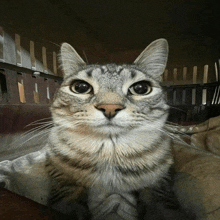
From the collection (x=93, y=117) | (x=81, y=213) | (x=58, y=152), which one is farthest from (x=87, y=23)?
(x=81, y=213)

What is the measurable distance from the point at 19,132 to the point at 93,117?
22 cm

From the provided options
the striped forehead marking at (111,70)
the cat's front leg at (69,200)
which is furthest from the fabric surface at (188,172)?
the striped forehead marking at (111,70)

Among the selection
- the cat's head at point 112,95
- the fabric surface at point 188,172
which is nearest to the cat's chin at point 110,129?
the cat's head at point 112,95

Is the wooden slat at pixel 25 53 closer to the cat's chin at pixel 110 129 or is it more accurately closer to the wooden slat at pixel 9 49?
the wooden slat at pixel 9 49

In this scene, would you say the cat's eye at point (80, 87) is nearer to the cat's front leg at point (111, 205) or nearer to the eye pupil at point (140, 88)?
the eye pupil at point (140, 88)

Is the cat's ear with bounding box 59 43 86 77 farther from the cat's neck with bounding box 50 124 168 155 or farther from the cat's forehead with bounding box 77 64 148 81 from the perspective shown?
the cat's neck with bounding box 50 124 168 155

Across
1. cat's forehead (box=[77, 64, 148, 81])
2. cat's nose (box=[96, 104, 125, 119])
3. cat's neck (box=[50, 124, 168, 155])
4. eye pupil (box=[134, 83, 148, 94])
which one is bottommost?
cat's neck (box=[50, 124, 168, 155])

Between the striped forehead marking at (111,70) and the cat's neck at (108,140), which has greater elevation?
the striped forehead marking at (111,70)

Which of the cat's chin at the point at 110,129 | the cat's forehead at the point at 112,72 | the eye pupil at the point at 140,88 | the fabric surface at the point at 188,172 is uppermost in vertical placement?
the cat's forehead at the point at 112,72

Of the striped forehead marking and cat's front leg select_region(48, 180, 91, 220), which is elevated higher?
the striped forehead marking

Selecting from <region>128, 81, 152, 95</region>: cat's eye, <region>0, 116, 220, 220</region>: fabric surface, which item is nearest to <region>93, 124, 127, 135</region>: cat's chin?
<region>128, 81, 152, 95</region>: cat's eye

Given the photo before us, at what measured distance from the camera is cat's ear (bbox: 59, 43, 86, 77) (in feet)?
1.60

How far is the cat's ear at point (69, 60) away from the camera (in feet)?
1.60

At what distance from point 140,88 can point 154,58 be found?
0.32ft
